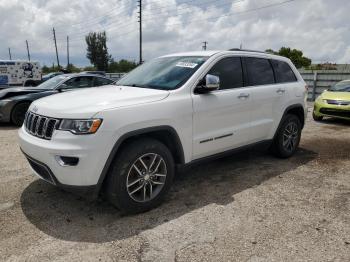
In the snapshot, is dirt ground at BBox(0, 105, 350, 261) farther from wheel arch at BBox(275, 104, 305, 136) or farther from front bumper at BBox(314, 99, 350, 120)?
front bumper at BBox(314, 99, 350, 120)

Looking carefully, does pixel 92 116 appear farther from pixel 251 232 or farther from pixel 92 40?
pixel 92 40

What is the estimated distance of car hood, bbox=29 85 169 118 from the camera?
10.2 feet

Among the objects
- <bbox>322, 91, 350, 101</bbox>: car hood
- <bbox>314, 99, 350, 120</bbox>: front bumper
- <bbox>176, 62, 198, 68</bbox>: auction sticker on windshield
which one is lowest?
<bbox>314, 99, 350, 120</bbox>: front bumper

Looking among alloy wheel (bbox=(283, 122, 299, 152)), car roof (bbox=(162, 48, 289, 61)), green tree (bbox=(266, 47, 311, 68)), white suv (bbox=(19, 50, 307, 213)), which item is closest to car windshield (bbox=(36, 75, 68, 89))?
white suv (bbox=(19, 50, 307, 213))

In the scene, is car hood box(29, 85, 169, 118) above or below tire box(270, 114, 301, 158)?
above

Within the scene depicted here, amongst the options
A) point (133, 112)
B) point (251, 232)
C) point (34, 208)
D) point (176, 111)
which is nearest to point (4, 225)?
point (34, 208)

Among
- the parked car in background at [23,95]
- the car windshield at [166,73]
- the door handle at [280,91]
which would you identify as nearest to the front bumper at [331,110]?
the door handle at [280,91]

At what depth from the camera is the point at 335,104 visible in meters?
9.85

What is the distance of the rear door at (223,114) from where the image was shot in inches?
154

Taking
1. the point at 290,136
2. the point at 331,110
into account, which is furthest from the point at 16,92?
the point at 331,110

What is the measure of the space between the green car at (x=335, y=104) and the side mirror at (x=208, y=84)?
7239 millimetres

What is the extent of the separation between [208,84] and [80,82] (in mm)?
6315

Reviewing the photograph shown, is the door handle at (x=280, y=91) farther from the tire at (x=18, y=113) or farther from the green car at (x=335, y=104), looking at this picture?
the tire at (x=18, y=113)

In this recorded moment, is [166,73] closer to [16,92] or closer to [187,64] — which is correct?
[187,64]
